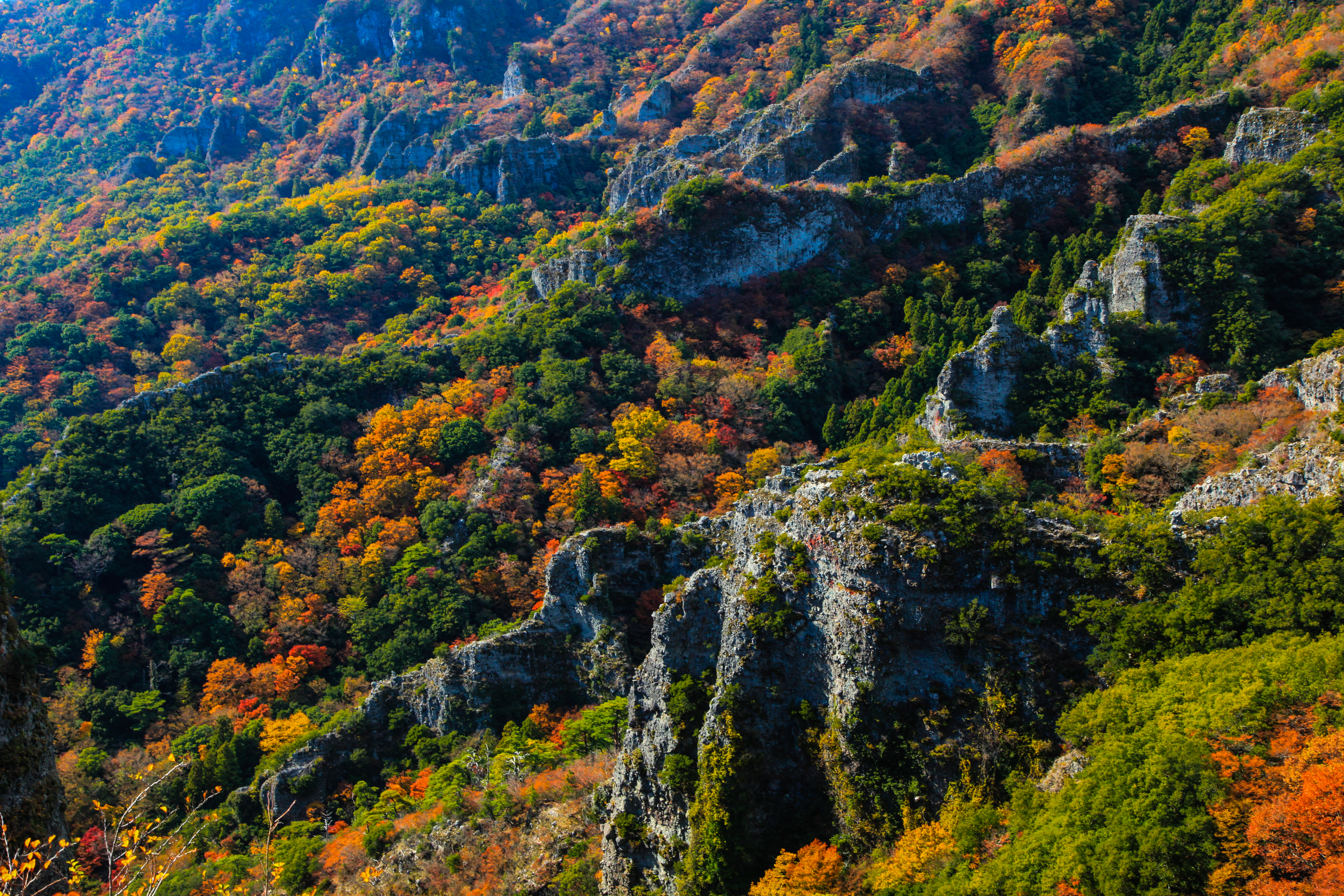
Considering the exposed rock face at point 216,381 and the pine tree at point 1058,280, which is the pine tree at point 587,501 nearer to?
the exposed rock face at point 216,381

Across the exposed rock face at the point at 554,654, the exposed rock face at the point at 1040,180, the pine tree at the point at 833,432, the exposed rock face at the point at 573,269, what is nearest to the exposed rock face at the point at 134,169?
the exposed rock face at the point at 573,269

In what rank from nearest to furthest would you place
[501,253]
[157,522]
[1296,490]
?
1. [1296,490]
2. [157,522]
3. [501,253]

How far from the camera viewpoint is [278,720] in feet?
138

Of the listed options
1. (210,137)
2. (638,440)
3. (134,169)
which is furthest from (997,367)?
(210,137)

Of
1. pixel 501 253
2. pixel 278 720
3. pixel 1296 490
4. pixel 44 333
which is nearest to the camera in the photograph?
pixel 1296 490

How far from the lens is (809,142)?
7900 cm

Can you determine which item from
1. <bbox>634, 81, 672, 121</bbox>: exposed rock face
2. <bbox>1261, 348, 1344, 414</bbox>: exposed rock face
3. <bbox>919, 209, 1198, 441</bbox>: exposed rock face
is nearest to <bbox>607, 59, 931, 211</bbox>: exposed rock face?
<bbox>634, 81, 672, 121</bbox>: exposed rock face

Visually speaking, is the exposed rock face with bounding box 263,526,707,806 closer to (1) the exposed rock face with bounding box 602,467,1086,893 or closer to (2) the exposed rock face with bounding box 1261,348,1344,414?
(1) the exposed rock face with bounding box 602,467,1086,893

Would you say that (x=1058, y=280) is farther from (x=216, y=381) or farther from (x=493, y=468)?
(x=216, y=381)

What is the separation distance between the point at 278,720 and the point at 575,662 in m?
16.9

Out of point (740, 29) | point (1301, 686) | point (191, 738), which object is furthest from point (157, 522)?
point (740, 29)

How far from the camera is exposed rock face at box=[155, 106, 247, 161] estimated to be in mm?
129375

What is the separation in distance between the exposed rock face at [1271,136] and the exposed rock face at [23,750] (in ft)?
217

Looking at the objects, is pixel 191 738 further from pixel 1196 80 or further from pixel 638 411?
pixel 1196 80
